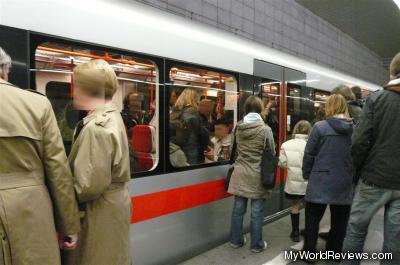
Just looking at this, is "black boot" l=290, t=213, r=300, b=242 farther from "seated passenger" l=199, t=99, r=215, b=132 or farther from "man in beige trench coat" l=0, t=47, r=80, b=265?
"man in beige trench coat" l=0, t=47, r=80, b=265

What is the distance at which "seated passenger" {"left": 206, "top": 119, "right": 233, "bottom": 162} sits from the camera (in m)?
4.04

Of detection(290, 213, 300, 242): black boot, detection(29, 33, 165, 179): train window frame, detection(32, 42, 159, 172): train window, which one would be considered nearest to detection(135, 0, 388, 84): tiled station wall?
detection(29, 33, 165, 179): train window frame

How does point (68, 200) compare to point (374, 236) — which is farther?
point (374, 236)

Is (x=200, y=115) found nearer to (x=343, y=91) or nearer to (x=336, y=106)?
(x=336, y=106)

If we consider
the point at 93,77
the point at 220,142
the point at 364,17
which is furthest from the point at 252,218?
the point at 364,17

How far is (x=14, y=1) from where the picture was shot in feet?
7.30

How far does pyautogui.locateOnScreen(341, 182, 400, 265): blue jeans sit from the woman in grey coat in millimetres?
1143

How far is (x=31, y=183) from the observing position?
1.69 metres

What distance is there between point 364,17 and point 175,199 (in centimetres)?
969

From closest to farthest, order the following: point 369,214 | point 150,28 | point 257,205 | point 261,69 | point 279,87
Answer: point 369,214 < point 150,28 < point 257,205 < point 261,69 < point 279,87

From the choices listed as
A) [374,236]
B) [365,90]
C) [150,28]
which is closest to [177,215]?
[150,28]

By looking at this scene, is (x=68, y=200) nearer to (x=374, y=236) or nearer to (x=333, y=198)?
(x=333, y=198)

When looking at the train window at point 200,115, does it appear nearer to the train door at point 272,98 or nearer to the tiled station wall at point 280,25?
the train door at point 272,98

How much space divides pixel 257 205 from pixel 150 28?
6.61 ft
